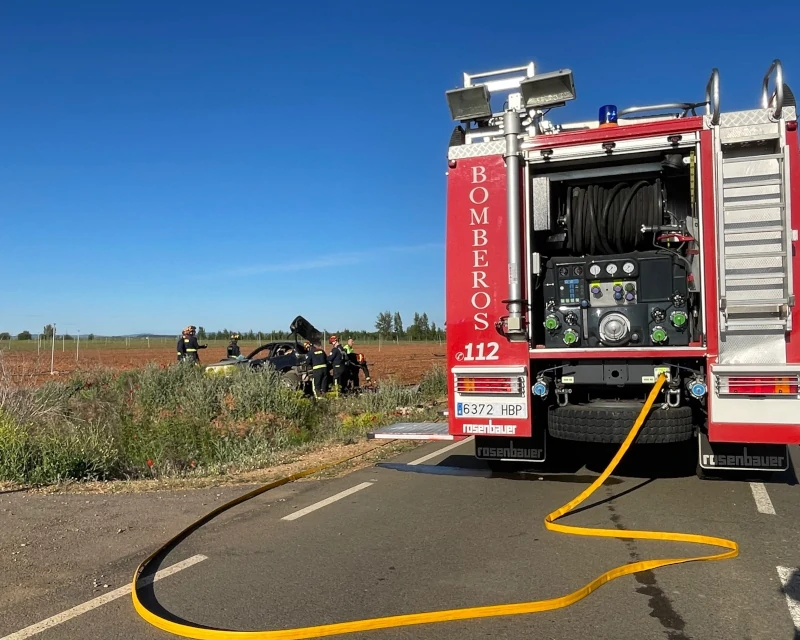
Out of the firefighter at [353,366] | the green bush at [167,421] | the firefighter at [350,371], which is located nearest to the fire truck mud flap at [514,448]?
the green bush at [167,421]

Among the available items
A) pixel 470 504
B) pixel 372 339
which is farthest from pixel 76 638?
pixel 372 339

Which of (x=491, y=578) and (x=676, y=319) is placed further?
(x=676, y=319)

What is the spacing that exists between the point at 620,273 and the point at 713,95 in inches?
70.8

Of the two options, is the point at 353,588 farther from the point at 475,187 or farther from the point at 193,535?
the point at 475,187

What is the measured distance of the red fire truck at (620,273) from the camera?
5.57m

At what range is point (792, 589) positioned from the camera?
12.9 feet

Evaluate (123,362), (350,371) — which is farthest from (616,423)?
(123,362)

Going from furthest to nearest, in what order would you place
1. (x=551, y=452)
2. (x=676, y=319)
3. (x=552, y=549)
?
1. (x=551, y=452)
2. (x=676, y=319)
3. (x=552, y=549)

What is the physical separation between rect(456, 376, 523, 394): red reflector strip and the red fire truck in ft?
0.05

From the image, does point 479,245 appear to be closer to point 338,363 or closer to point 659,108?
point 659,108

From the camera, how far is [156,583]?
4.26 metres

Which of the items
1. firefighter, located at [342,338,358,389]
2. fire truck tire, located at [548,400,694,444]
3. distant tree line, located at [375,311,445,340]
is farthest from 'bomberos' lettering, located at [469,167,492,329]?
distant tree line, located at [375,311,445,340]

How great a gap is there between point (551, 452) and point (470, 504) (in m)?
1.66

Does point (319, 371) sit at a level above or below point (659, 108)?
below
